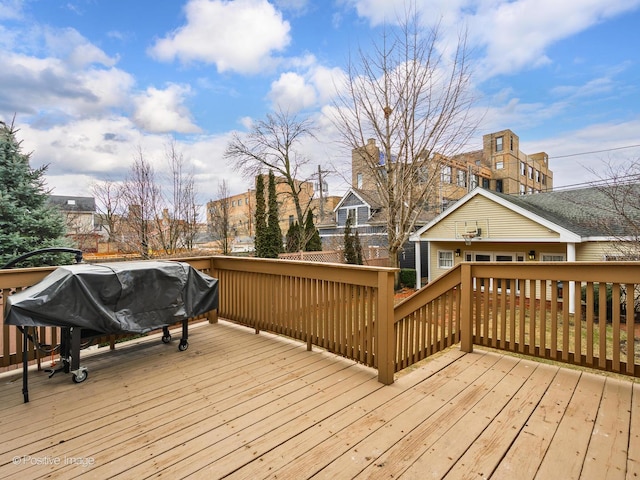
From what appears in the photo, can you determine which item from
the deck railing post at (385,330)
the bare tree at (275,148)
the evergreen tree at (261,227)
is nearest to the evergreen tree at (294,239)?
the bare tree at (275,148)

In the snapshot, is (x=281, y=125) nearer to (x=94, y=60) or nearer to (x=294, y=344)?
(x=94, y=60)

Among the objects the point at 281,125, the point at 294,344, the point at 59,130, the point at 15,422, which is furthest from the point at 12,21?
the point at 281,125

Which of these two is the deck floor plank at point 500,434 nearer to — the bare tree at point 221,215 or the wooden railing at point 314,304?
the wooden railing at point 314,304

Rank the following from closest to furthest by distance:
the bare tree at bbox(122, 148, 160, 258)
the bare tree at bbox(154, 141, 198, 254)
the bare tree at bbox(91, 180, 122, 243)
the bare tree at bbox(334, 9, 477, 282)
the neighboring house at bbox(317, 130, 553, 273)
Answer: the bare tree at bbox(334, 9, 477, 282) < the neighboring house at bbox(317, 130, 553, 273) < the bare tree at bbox(122, 148, 160, 258) < the bare tree at bbox(154, 141, 198, 254) < the bare tree at bbox(91, 180, 122, 243)

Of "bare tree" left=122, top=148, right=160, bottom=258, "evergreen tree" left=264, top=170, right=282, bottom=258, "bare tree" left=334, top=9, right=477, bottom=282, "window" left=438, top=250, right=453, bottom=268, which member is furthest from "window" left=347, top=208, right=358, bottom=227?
"bare tree" left=122, top=148, right=160, bottom=258

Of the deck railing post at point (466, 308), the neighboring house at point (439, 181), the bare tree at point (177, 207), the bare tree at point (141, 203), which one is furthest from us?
the bare tree at point (177, 207)

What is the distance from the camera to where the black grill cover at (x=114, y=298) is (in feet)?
7.60

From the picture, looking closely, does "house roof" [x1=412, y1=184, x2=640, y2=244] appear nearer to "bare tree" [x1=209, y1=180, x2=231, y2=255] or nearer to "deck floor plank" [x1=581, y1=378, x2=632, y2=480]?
"deck floor plank" [x1=581, y1=378, x2=632, y2=480]

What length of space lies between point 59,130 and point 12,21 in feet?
14.7

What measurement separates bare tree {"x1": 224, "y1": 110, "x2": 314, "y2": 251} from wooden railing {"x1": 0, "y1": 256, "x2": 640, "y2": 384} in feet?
48.5

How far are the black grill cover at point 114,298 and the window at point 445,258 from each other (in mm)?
12401

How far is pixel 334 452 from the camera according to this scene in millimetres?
1767

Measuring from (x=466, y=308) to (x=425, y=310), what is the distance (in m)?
0.57

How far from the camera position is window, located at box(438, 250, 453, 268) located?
13758mm
